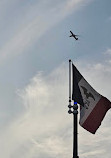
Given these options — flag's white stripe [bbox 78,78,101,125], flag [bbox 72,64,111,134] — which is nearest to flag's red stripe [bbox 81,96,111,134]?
flag [bbox 72,64,111,134]

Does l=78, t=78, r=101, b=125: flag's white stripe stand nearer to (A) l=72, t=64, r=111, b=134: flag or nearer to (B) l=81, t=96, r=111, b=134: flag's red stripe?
(A) l=72, t=64, r=111, b=134: flag

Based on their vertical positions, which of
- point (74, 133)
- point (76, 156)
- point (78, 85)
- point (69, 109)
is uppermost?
point (78, 85)

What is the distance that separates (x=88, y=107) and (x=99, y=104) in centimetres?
129

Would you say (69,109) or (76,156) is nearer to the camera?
(76,156)

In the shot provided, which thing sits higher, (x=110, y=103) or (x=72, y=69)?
(x=72, y=69)

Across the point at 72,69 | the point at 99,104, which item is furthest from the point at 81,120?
the point at 72,69

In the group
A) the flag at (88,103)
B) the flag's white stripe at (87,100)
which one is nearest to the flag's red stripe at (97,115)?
the flag at (88,103)

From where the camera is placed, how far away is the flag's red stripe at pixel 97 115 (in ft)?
65.0

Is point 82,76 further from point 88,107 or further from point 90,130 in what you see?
point 90,130

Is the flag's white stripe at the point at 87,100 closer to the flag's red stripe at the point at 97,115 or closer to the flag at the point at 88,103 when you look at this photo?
the flag at the point at 88,103

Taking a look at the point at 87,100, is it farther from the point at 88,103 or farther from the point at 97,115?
the point at 97,115

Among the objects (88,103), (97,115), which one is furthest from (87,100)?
(97,115)

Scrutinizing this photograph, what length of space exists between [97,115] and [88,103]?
1.04 metres

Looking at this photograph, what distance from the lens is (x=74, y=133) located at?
17594 mm
